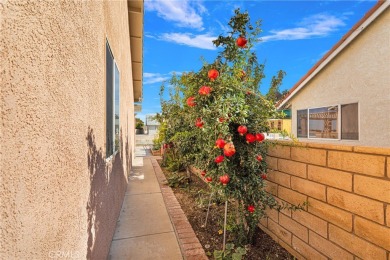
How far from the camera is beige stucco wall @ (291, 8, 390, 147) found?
5477mm

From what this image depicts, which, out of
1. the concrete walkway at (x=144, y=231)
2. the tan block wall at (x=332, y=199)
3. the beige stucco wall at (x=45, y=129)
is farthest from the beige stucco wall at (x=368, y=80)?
the beige stucco wall at (x=45, y=129)

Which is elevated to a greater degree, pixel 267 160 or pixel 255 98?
pixel 255 98

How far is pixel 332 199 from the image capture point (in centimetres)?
214

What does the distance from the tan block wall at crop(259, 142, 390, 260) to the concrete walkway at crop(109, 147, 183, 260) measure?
5.41ft

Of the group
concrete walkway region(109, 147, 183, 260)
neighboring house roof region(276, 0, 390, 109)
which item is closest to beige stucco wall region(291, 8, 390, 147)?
neighboring house roof region(276, 0, 390, 109)

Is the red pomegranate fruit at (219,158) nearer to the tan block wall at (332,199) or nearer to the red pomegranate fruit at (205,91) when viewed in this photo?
the red pomegranate fruit at (205,91)

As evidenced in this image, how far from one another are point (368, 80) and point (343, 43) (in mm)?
1673

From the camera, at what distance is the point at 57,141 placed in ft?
4.07

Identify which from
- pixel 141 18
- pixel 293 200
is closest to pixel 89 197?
pixel 293 200

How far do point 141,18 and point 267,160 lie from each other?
6739mm

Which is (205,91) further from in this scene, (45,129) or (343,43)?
(343,43)

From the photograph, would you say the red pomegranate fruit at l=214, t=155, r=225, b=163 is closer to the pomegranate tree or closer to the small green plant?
the pomegranate tree

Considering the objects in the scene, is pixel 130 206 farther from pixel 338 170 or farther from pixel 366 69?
pixel 366 69

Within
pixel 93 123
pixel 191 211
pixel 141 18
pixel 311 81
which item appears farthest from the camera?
pixel 311 81
